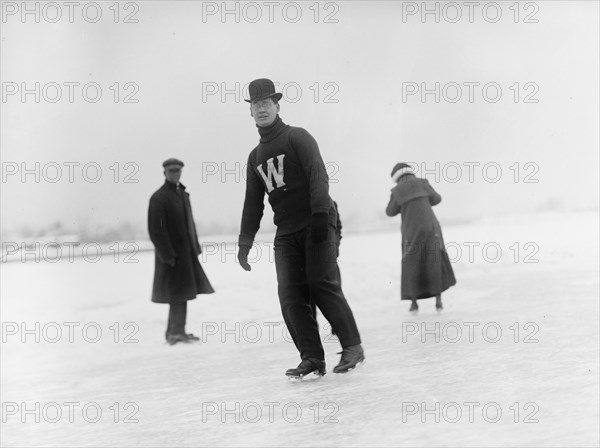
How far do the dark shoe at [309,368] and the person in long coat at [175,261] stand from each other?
2.34m

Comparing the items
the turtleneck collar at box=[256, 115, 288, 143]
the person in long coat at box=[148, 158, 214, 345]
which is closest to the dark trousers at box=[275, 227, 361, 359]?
the turtleneck collar at box=[256, 115, 288, 143]

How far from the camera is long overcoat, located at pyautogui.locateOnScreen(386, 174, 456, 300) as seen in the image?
3783mm

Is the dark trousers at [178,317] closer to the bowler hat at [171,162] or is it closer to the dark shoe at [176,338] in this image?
the dark shoe at [176,338]

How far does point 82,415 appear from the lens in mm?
3895

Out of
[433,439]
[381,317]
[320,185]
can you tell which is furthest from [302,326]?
[381,317]

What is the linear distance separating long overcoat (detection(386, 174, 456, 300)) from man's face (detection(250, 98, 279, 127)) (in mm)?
1603

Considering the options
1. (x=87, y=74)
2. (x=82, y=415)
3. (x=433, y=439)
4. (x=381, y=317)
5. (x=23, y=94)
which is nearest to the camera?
(x=433, y=439)

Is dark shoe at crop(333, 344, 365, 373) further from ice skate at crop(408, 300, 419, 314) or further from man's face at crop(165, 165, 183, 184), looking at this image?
ice skate at crop(408, 300, 419, 314)

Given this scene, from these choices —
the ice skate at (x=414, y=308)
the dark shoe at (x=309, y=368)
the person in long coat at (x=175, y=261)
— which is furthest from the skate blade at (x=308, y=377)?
the ice skate at (x=414, y=308)

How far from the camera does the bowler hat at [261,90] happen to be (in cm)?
187

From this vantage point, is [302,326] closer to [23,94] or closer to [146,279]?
[23,94]

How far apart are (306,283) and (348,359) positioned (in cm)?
35

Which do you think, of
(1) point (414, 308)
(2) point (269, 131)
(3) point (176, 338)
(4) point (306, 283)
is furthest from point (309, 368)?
(1) point (414, 308)

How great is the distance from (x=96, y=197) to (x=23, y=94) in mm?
854
